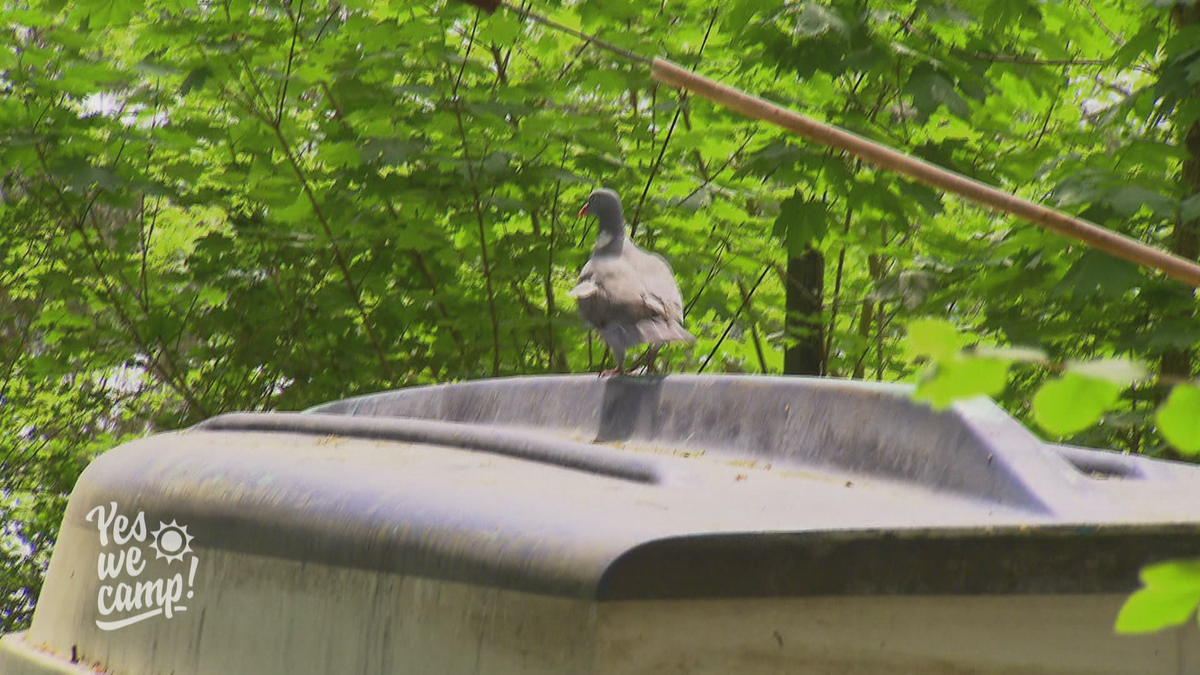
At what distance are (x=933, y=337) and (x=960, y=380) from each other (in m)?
0.04

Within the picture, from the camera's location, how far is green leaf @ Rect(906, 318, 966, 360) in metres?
0.56

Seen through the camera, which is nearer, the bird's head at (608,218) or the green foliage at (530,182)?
the bird's head at (608,218)

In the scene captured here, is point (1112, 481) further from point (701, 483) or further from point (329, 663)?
point (329, 663)

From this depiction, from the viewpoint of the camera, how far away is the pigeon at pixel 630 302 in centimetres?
270

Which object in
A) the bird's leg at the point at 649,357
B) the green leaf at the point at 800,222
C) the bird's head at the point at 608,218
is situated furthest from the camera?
the green leaf at the point at 800,222

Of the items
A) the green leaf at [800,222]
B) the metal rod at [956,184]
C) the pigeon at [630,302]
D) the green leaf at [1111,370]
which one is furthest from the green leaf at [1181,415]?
the green leaf at [800,222]

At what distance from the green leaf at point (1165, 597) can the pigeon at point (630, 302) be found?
204 centimetres

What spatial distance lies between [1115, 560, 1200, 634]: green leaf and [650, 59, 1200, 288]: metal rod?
0.23 m

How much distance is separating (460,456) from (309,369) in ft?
13.9

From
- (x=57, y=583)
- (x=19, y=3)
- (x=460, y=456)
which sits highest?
(x=19, y=3)

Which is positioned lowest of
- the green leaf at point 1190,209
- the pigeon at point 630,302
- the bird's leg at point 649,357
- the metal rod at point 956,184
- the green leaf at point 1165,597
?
the bird's leg at point 649,357

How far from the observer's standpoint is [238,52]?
516 centimetres

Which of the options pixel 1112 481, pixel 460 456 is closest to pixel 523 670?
pixel 460 456

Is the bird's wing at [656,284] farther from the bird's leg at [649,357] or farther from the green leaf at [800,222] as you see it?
the green leaf at [800,222]
